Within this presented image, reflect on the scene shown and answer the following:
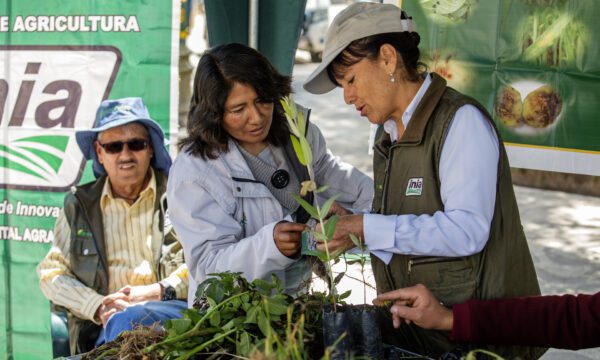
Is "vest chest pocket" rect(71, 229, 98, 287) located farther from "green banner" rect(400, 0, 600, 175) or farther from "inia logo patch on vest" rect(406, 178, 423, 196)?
"inia logo patch on vest" rect(406, 178, 423, 196)

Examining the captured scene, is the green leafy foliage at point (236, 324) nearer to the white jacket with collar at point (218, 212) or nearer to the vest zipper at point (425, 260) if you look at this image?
the vest zipper at point (425, 260)

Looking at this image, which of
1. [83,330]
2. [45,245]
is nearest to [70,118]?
[45,245]

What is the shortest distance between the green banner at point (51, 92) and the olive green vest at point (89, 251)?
324 mm

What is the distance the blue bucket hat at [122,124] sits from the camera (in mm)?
3588

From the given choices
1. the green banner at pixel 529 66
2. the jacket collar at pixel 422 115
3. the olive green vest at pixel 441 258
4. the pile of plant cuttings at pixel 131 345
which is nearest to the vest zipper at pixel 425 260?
the olive green vest at pixel 441 258

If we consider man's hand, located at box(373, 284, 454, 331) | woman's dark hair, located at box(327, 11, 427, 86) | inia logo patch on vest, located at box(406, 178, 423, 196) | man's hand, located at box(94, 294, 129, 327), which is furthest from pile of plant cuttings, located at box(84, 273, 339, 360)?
man's hand, located at box(94, 294, 129, 327)

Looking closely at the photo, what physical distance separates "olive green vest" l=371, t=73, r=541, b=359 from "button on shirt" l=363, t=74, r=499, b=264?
0.12 feet

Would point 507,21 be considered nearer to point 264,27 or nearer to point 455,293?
point 264,27

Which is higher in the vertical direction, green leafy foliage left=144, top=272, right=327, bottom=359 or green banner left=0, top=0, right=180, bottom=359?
green banner left=0, top=0, right=180, bottom=359

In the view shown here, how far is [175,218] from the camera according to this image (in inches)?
98.8

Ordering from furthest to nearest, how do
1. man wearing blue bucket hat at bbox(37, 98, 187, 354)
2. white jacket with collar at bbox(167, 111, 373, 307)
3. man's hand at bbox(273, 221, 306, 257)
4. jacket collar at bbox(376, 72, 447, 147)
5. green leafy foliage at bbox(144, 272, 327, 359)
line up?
man wearing blue bucket hat at bbox(37, 98, 187, 354) → white jacket with collar at bbox(167, 111, 373, 307) → man's hand at bbox(273, 221, 306, 257) → jacket collar at bbox(376, 72, 447, 147) → green leafy foliage at bbox(144, 272, 327, 359)

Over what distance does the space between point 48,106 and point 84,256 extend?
2.82 feet

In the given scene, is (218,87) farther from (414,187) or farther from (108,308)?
(108,308)

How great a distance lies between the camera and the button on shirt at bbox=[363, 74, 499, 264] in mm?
1979
